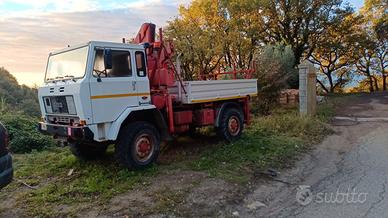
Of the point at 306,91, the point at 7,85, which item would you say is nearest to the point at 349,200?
the point at 306,91

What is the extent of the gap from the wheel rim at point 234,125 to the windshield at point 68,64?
4.12m

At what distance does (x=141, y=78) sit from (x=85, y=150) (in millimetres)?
2121

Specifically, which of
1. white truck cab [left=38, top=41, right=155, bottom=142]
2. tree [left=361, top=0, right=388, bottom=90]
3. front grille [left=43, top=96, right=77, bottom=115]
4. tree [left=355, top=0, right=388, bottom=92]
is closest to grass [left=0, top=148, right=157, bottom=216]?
white truck cab [left=38, top=41, right=155, bottom=142]

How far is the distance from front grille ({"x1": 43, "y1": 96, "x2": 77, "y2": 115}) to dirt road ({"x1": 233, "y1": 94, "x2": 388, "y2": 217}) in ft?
Answer: 11.0

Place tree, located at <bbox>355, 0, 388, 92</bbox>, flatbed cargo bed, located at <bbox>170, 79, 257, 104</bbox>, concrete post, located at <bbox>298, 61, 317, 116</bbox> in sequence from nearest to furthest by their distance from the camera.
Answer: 1. flatbed cargo bed, located at <bbox>170, 79, 257, 104</bbox>
2. concrete post, located at <bbox>298, 61, 317, 116</bbox>
3. tree, located at <bbox>355, 0, 388, 92</bbox>

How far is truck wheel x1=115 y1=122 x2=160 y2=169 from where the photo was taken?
Result: 6.29m

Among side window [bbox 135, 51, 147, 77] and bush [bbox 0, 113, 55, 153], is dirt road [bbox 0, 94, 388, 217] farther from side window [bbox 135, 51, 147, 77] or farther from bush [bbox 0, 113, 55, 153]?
bush [bbox 0, 113, 55, 153]

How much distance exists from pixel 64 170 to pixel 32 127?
453 cm

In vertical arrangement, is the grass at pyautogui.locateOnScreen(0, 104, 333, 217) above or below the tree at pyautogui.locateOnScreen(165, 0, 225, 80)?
below

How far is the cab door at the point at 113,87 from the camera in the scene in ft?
19.7

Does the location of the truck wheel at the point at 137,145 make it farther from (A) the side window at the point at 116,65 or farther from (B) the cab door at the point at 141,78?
(A) the side window at the point at 116,65

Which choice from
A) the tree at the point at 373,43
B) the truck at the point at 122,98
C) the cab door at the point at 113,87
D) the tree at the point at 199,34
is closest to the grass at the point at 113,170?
the truck at the point at 122,98

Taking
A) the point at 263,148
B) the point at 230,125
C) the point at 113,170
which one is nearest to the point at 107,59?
the point at 113,170

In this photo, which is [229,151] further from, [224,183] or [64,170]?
[64,170]
